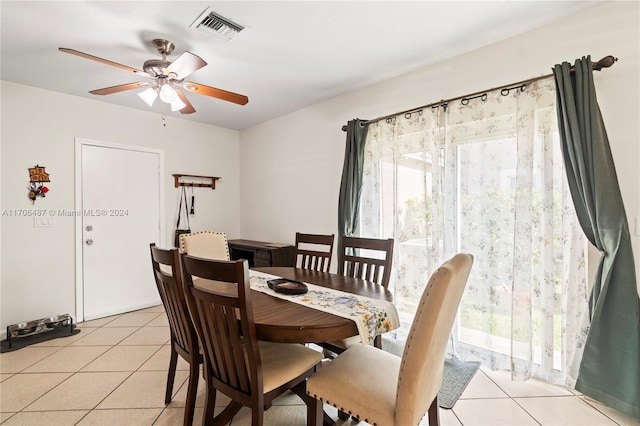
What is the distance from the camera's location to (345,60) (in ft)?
8.48

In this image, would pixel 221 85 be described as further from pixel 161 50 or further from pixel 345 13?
pixel 345 13

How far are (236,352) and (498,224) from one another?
2.03 meters

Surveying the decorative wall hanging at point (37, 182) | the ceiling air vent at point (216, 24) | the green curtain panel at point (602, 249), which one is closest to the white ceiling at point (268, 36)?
the ceiling air vent at point (216, 24)

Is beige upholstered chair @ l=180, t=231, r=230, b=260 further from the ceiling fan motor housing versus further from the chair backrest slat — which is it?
the ceiling fan motor housing

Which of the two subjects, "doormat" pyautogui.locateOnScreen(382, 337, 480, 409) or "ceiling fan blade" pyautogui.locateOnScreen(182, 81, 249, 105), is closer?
"doormat" pyautogui.locateOnScreen(382, 337, 480, 409)

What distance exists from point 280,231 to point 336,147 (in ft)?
4.71

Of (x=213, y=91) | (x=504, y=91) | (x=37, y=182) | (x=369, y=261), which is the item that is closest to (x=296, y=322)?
(x=369, y=261)

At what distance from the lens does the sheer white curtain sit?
80.9 inches

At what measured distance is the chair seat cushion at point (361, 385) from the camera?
126cm

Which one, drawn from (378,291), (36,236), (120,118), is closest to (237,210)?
A: (120,118)


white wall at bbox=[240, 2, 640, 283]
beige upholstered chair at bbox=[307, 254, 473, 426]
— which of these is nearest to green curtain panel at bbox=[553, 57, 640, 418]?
white wall at bbox=[240, 2, 640, 283]

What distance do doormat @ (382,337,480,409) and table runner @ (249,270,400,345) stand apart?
85 cm

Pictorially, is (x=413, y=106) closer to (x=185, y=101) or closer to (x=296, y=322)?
(x=185, y=101)

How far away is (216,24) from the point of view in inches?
80.0
